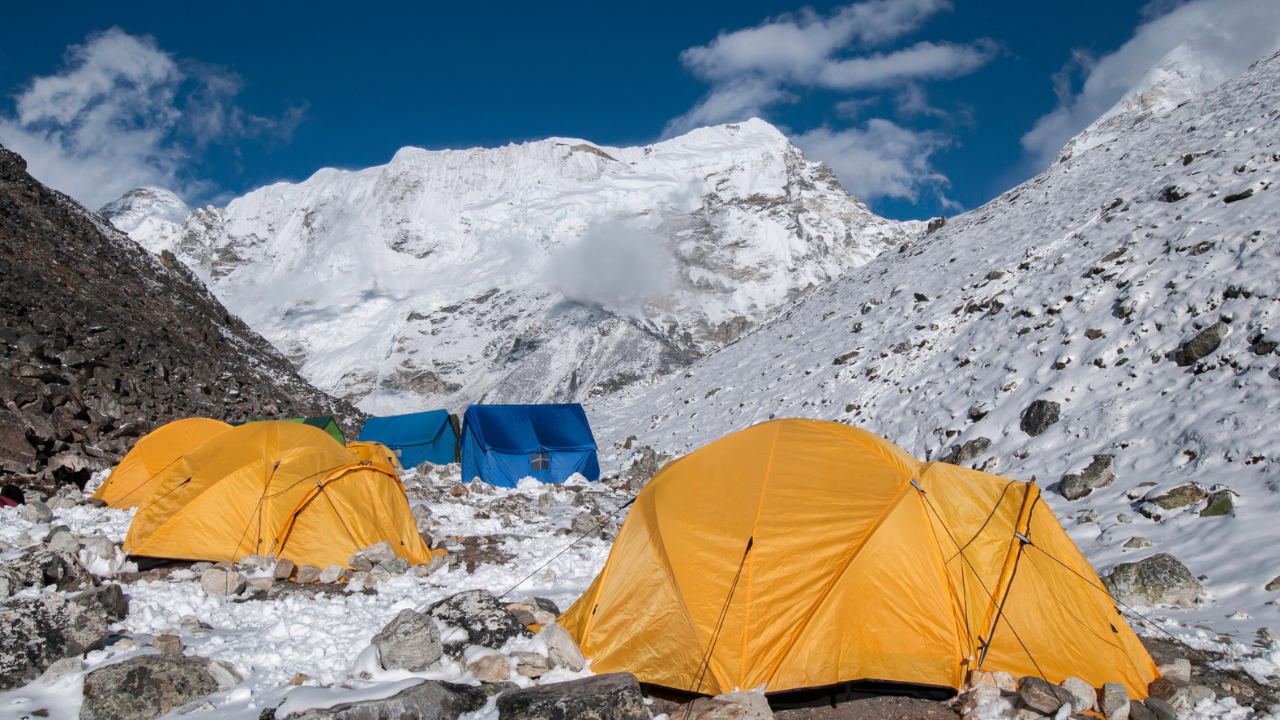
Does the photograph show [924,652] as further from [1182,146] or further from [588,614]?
[1182,146]

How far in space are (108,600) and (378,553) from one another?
10.2 feet

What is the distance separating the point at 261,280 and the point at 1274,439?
224 metres

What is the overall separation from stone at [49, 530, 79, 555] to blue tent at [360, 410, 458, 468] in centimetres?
1502

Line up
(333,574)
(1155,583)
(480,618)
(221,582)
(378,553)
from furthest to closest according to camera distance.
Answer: (378,553)
(333,574)
(221,582)
(1155,583)
(480,618)

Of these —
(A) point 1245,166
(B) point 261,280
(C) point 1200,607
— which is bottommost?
(C) point 1200,607

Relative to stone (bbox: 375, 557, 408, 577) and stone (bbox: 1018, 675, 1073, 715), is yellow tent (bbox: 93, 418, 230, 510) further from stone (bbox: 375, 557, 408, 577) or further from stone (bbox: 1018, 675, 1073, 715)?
stone (bbox: 1018, 675, 1073, 715)

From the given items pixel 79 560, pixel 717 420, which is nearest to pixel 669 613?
pixel 79 560

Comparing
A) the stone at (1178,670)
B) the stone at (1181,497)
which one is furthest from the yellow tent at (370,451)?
the stone at (1181,497)

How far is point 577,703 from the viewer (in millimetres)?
4688

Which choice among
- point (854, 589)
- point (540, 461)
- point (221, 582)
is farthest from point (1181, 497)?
point (540, 461)

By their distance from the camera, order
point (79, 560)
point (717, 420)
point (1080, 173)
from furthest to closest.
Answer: point (1080, 173)
point (717, 420)
point (79, 560)

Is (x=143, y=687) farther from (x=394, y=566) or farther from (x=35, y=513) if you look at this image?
(x=35, y=513)

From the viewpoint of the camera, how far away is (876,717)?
200 inches

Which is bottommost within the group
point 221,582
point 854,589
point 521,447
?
point 854,589
